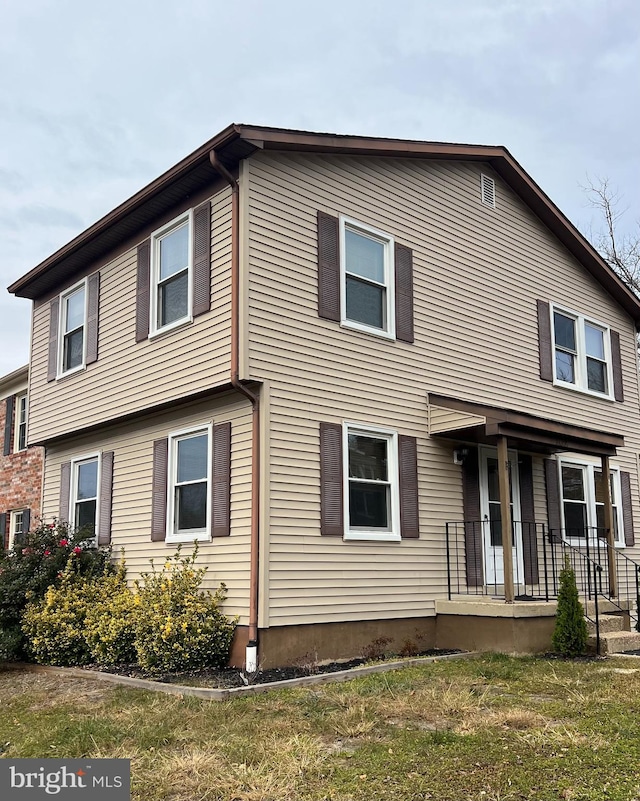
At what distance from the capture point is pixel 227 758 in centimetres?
562

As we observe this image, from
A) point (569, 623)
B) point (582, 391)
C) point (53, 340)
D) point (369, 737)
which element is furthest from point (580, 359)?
point (369, 737)

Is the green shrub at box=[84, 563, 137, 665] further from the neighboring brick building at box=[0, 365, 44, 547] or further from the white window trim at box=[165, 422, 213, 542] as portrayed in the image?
the neighboring brick building at box=[0, 365, 44, 547]

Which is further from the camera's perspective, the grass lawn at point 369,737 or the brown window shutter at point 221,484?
the brown window shutter at point 221,484

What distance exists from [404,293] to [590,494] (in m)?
5.51

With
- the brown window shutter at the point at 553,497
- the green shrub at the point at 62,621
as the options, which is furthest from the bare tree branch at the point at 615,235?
the green shrub at the point at 62,621

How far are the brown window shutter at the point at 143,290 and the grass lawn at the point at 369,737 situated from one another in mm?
5090

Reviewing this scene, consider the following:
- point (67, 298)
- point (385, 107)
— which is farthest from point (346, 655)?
point (385, 107)

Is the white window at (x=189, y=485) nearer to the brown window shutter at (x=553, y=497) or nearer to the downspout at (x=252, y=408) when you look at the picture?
the downspout at (x=252, y=408)

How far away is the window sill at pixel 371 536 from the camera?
10.4 metres

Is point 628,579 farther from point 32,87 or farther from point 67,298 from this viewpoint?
point 32,87

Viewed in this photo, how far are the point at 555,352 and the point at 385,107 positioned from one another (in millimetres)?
12624

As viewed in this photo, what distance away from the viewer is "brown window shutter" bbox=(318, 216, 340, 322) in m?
10.7

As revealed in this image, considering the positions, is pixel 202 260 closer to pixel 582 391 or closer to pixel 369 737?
pixel 369 737

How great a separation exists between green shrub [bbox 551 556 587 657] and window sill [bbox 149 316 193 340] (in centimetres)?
575
